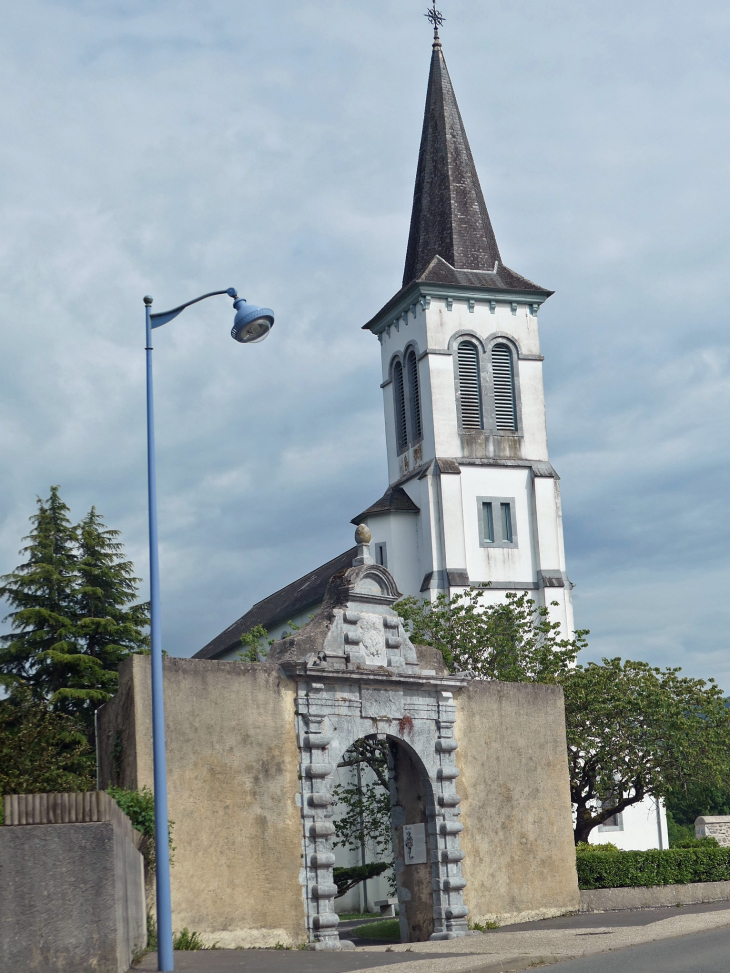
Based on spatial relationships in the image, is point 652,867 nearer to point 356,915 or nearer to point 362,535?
point 362,535

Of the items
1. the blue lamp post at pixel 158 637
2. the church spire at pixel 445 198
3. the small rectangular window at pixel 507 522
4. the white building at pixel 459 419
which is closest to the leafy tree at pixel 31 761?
the blue lamp post at pixel 158 637

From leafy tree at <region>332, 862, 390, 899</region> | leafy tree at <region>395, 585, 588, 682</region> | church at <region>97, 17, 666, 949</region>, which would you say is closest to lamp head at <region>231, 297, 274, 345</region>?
church at <region>97, 17, 666, 949</region>

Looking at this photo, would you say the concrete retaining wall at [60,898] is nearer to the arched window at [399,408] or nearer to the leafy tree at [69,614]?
the leafy tree at [69,614]

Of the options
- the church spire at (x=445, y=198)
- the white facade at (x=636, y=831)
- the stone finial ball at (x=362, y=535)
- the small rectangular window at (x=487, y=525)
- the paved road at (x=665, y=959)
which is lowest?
the white facade at (x=636, y=831)

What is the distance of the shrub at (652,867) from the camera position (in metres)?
25.2

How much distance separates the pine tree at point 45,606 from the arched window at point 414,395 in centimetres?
1964

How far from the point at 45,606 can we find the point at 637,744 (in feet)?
61.9

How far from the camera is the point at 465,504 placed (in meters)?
51.1

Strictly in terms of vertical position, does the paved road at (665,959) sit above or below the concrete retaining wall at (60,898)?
below

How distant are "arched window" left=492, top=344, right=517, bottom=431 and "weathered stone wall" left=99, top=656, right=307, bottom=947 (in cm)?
3568

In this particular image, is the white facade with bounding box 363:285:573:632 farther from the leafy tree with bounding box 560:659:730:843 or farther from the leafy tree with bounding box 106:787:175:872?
the leafy tree with bounding box 106:787:175:872

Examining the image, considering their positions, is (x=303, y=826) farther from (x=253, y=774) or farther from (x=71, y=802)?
(x=71, y=802)

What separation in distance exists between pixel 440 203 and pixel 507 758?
40583 mm

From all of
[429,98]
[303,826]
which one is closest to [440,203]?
[429,98]
